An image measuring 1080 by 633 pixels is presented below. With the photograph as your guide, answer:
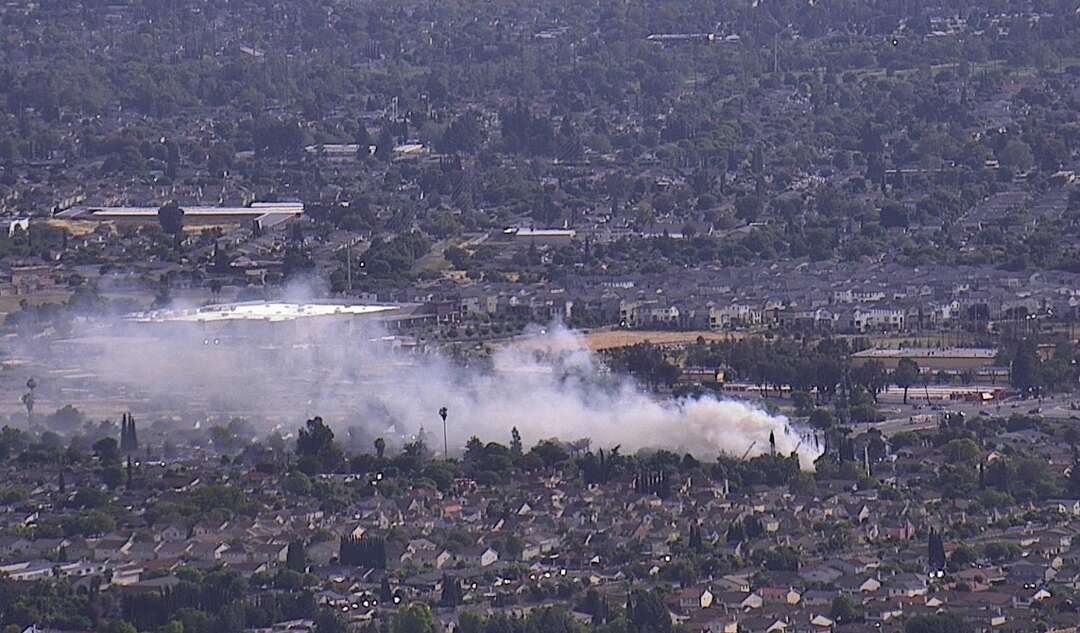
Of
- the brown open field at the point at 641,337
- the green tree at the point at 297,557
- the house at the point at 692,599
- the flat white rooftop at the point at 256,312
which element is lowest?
the house at the point at 692,599

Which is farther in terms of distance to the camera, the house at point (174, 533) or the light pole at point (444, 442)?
the light pole at point (444, 442)

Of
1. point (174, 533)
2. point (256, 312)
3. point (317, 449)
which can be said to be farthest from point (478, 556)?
point (256, 312)

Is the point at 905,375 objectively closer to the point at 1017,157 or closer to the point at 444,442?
the point at 444,442

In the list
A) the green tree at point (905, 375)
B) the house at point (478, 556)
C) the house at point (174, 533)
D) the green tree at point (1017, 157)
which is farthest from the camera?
the green tree at point (1017, 157)

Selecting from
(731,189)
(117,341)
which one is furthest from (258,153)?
(117,341)

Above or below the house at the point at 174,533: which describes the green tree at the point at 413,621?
below

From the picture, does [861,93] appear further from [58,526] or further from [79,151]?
[58,526]

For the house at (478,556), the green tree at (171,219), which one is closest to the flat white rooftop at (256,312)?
the green tree at (171,219)

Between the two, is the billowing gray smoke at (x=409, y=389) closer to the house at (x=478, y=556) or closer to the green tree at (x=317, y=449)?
the green tree at (x=317, y=449)

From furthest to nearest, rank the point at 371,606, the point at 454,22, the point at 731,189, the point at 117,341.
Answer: the point at 454,22 → the point at 731,189 → the point at 117,341 → the point at 371,606

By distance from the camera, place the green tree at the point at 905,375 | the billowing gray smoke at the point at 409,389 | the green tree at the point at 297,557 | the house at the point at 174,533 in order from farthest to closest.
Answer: the green tree at the point at 905,375
the billowing gray smoke at the point at 409,389
the house at the point at 174,533
the green tree at the point at 297,557
